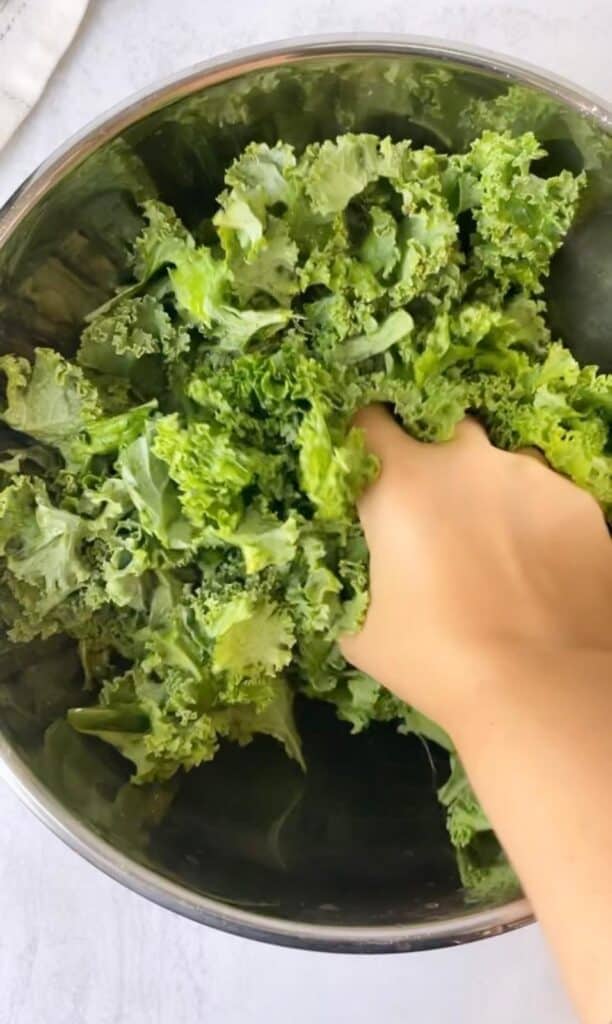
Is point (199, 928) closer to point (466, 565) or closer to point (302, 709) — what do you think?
point (302, 709)

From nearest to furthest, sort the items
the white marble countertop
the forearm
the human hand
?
1. the forearm
2. the human hand
3. the white marble countertop

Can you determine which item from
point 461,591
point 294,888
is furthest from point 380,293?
point 294,888

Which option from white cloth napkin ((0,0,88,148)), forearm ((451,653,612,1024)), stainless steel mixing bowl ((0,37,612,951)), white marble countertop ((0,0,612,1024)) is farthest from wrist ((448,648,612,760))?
white cloth napkin ((0,0,88,148))

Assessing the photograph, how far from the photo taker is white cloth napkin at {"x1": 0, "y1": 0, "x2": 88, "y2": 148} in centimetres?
111

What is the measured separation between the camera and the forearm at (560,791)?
0.69 metres

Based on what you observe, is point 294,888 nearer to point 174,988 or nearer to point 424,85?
point 174,988

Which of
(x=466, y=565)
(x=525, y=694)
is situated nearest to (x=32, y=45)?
(x=466, y=565)

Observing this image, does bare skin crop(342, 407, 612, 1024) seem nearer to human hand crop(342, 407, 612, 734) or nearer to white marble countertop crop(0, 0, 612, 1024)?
human hand crop(342, 407, 612, 734)

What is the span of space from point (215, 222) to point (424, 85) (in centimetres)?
20

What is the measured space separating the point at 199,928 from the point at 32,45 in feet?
2.87

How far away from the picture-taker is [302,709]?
41.4 inches

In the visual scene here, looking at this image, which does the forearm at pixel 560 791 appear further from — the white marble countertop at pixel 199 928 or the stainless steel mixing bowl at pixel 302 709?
the white marble countertop at pixel 199 928

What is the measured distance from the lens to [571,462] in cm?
92

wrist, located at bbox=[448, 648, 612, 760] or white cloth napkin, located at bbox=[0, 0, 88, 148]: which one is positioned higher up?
white cloth napkin, located at bbox=[0, 0, 88, 148]
